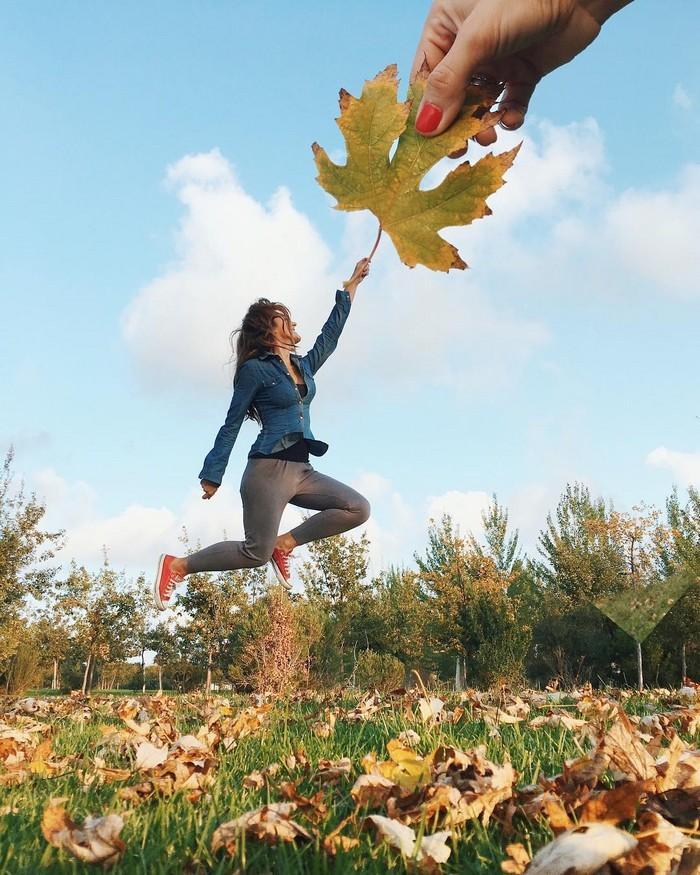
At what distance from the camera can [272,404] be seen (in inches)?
169

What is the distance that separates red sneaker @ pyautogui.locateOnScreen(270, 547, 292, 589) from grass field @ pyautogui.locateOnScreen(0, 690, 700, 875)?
1.63 metres

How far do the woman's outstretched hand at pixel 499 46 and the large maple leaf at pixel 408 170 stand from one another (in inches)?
Answer: 2.9

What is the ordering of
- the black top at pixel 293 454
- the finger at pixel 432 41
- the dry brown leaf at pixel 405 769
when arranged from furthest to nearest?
1. the black top at pixel 293 454
2. the finger at pixel 432 41
3. the dry brown leaf at pixel 405 769

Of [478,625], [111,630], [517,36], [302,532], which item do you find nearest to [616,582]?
[478,625]

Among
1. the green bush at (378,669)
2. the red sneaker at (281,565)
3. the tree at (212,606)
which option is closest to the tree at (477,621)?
the green bush at (378,669)

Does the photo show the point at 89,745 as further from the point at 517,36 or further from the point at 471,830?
the point at 517,36

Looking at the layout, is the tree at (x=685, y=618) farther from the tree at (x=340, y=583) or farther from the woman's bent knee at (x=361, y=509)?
the woman's bent knee at (x=361, y=509)

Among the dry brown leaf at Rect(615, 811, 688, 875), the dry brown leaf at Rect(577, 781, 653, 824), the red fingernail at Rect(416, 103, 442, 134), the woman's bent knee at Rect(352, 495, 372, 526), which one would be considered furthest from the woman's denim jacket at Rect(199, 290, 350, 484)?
the dry brown leaf at Rect(615, 811, 688, 875)

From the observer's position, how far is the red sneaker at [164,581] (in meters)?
4.66

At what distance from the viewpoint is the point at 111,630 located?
1016 inches

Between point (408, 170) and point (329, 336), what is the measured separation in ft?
6.20

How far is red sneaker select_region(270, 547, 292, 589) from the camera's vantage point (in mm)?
4906

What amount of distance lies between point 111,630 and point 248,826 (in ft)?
86.7

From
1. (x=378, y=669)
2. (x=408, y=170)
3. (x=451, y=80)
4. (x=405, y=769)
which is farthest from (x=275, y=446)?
(x=378, y=669)
